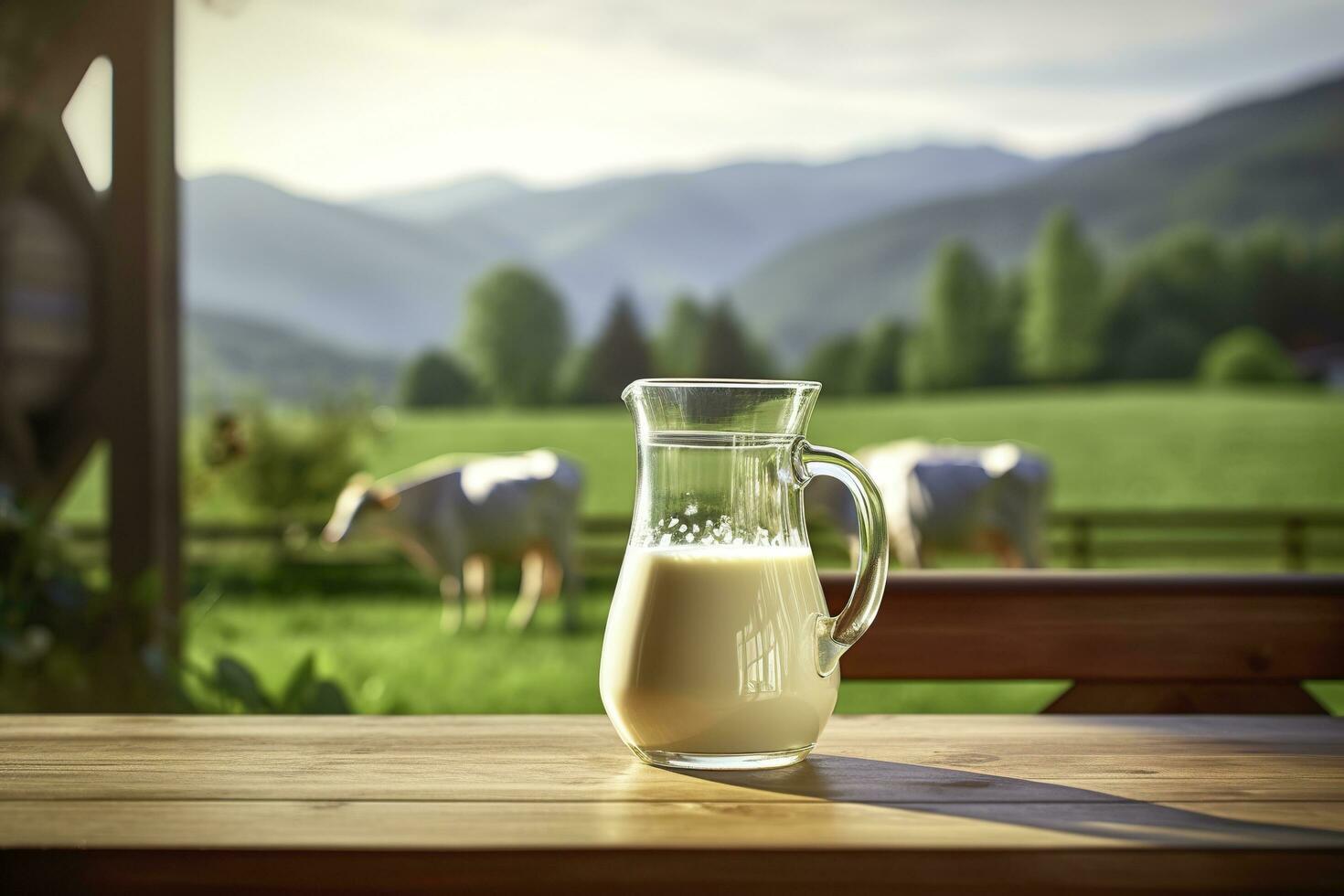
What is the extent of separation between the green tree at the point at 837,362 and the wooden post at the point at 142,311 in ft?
34.4

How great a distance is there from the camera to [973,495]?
5914 mm

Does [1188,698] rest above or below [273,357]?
below

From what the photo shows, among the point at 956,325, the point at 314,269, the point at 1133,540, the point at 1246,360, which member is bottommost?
the point at 1133,540

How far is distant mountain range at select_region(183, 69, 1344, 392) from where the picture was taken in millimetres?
13086

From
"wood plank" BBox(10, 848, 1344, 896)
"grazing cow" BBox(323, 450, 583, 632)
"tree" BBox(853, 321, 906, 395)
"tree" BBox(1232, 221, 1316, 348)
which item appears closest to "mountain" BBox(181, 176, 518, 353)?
"tree" BBox(853, 321, 906, 395)

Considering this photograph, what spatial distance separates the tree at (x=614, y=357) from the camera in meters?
12.5

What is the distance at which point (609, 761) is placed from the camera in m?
0.71

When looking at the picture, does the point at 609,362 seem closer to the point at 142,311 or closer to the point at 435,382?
the point at 435,382

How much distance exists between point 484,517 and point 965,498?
2.45 meters

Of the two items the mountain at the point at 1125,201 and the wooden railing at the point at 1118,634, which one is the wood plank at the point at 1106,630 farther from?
the mountain at the point at 1125,201

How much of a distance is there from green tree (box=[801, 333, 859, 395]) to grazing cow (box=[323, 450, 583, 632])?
6.63 metres

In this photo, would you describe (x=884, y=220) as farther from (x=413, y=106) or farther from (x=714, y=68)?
(x=413, y=106)

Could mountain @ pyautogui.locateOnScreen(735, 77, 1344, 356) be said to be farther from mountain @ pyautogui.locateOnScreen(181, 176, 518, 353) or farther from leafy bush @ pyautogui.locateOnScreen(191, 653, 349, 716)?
leafy bush @ pyautogui.locateOnScreen(191, 653, 349, 716)

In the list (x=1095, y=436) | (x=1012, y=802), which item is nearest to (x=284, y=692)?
(x=1012, y=802)
